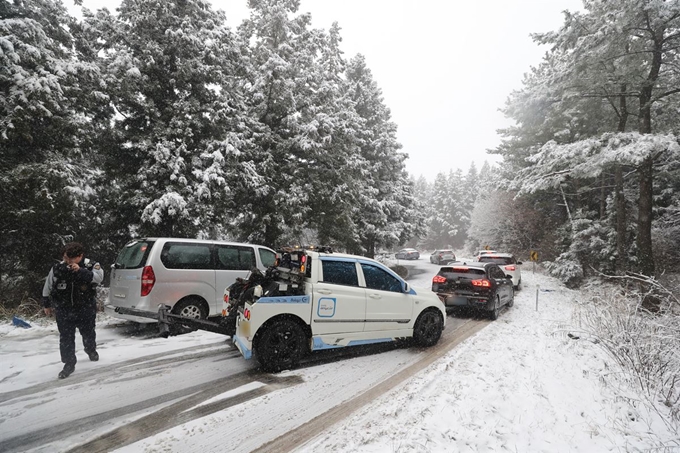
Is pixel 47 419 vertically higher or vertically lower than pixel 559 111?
lower

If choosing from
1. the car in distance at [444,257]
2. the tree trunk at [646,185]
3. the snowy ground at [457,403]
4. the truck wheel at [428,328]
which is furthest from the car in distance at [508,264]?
the car in distance at [444,257]

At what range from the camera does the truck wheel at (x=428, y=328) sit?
624 centimetres

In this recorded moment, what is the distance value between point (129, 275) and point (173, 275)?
807mm

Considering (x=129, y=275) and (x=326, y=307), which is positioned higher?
(x=129, y=275)

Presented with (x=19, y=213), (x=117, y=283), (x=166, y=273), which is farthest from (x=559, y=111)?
(x=19, y=213)

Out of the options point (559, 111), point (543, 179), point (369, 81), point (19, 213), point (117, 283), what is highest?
point (369, 81)

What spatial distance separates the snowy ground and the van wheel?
54 cm

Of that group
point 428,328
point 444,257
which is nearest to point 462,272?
point 428,328

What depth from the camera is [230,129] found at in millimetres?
11531

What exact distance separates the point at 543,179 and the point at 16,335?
15930 mm

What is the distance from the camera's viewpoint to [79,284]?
4660 millimetres

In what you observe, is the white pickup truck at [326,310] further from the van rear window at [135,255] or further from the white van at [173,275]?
the van rear window at [135,255]

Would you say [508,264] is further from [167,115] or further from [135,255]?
[167,115]

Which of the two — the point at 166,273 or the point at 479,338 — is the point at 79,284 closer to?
the point at 166,273
